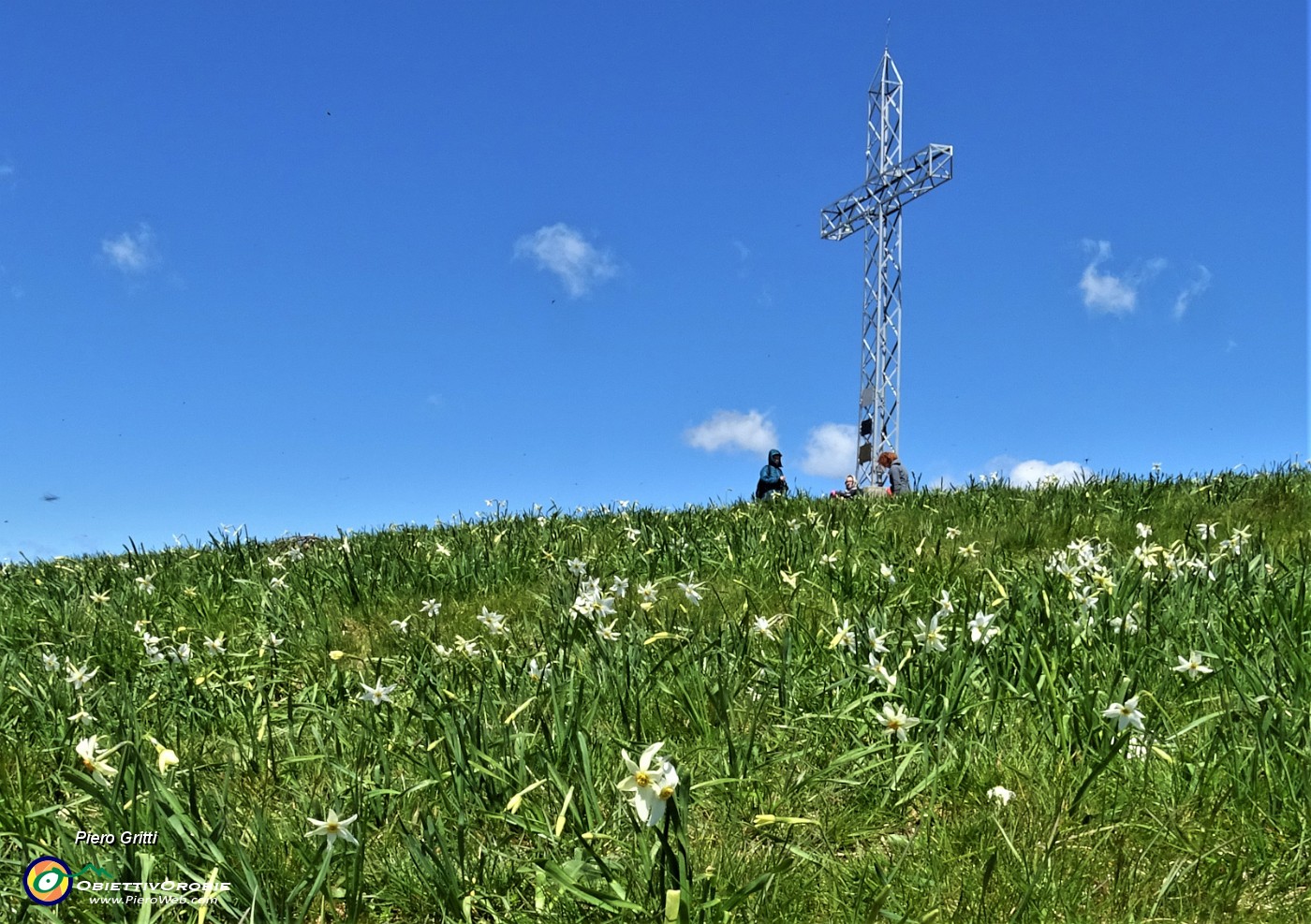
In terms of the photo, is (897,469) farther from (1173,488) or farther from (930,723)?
(930,723)

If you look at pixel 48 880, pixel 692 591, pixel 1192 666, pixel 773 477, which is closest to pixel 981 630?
pixel 1192 666

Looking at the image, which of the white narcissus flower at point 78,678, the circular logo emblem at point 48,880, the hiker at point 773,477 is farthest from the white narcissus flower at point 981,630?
the hiker at point 773,477

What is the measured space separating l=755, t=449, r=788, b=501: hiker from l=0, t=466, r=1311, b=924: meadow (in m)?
16.2

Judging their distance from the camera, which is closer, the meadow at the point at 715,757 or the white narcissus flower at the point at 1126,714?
the meadow at the point at 715,757

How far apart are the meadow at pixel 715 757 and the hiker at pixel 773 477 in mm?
16232

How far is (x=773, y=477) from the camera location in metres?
22.4

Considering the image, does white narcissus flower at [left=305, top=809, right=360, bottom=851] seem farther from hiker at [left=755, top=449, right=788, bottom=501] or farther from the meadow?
hiker at [left=755, top=449, right=788, bottom=501]

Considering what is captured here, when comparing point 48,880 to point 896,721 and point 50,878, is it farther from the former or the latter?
point 896,721

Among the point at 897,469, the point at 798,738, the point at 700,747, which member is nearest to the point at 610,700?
the point at 700,747

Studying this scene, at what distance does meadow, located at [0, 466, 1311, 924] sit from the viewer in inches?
98.3

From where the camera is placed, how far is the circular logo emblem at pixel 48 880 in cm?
260

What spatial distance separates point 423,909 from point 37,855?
1251mm

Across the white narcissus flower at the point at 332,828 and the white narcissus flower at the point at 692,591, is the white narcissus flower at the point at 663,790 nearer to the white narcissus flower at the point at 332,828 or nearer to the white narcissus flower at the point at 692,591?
the white narcissus flower at the point at 332,828

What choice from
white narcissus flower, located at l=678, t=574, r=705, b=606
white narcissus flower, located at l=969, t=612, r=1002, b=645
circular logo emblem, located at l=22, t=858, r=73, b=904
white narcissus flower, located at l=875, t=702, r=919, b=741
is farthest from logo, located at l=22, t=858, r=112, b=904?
white narcissus flower, located at l=969, t=612, r=1002, b=645
